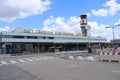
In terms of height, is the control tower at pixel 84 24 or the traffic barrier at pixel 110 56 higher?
the control tower at pixel 84 24

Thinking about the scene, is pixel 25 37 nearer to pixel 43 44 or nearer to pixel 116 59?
pixel 43 44

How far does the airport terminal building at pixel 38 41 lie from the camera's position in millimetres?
78875

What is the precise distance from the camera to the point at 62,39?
99.7 metres

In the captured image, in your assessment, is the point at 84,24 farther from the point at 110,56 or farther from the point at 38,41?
the point at 110,56

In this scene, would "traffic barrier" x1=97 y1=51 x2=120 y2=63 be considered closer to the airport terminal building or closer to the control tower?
the airport terminal building

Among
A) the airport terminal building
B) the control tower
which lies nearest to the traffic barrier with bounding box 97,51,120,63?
the airport terminal building

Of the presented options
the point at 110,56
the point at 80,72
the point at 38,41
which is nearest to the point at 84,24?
the point at 38,41

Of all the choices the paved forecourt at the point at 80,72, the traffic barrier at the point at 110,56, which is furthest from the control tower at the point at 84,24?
the paved forecourt at the point at 80,72

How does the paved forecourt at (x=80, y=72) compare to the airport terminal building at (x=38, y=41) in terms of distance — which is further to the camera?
the airport terminal building at (x=38, y=41)

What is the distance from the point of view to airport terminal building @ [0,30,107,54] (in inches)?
3105

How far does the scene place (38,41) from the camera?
87312 mm

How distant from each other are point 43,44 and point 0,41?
65.0 ft

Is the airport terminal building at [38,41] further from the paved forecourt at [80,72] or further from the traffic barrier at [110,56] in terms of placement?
the paved forecourt at [80,72]

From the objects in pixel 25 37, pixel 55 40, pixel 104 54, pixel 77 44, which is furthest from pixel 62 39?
pixel 104 54
